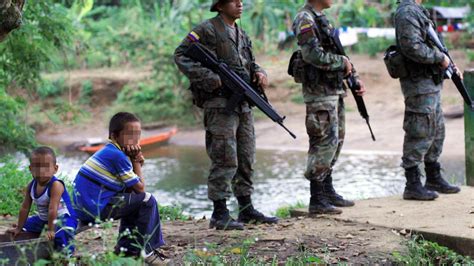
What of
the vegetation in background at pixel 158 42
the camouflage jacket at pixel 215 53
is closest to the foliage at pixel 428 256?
the camouflage jacket at pixel 215 53

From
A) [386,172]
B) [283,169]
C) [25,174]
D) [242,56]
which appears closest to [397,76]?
[242,56]

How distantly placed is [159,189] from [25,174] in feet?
10.6

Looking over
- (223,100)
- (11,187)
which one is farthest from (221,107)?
(11,187)

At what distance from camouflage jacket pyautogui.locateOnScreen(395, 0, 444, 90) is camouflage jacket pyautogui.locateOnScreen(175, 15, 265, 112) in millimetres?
1411

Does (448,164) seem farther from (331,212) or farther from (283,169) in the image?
(331,212)

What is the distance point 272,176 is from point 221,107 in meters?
7.50

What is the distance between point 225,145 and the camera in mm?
6277

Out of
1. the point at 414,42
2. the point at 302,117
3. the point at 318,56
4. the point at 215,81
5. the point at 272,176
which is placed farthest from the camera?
the point at 302,117

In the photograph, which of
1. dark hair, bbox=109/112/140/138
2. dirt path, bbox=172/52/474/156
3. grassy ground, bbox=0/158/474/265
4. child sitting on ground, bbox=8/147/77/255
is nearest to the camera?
grassy ground, bbox=0/158/474/265

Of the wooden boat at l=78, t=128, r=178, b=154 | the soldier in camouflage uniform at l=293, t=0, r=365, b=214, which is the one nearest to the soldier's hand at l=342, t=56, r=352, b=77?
the soldier in camouflage uniform at l=293, t=0, r=365, b=214

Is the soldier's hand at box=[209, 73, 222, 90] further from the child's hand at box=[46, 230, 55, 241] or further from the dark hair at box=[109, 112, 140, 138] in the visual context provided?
the child's hand at box=[46, 230, 55, 241]

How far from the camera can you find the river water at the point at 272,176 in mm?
10867

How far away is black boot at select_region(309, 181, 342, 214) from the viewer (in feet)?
22.4

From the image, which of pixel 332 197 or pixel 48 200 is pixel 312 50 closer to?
pixel 332 197
